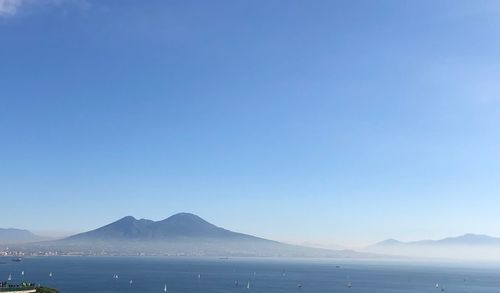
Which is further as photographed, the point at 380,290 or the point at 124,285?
the point at 380,290

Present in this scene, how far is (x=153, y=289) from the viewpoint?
17212cm

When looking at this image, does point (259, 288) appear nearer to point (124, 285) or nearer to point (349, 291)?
point (349, 291)

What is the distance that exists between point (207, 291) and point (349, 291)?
165ft

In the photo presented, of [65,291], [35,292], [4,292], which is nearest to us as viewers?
[4,292]

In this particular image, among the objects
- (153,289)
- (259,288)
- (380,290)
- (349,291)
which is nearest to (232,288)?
(259,288)

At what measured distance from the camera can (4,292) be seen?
83500 millimetres

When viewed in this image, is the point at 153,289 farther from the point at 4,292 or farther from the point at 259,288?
the point at 4,292

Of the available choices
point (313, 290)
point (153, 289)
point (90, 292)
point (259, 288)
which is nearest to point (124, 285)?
point (153, 289)

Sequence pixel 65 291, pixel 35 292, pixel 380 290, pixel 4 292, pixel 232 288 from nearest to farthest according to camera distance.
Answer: pixel 4 292
pixel 35 292
pixel 65 291
pixel 232 288
pixel 380 290

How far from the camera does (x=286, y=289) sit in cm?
18862

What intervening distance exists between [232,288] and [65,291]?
53.2 metres

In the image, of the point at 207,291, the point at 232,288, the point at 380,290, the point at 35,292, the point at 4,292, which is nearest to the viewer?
the point at 4,292

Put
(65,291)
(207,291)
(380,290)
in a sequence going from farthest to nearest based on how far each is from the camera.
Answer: (380,290), (207,291), (65,291)

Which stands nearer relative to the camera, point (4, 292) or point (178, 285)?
point (4, 292)
